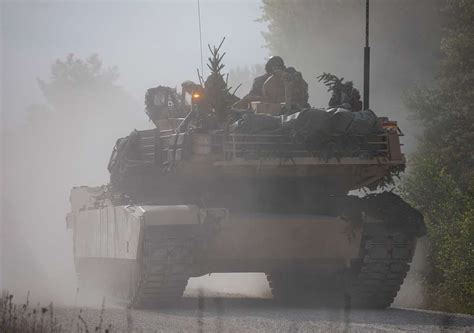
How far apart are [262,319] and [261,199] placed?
2.89 meters

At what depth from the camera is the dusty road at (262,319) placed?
13445 mm

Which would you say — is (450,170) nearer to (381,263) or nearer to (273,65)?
(273,65)

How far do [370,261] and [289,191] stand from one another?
1.48 m

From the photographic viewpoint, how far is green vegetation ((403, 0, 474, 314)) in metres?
21.7

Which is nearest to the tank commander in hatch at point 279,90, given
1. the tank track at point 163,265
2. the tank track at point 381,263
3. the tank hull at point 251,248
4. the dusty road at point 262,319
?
the tank hull at point 251,248

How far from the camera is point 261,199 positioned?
1712 cm

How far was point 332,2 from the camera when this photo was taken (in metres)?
45.0

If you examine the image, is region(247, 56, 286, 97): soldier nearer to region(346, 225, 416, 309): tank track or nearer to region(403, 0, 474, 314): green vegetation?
region(346, 225, 416, 309): tank track

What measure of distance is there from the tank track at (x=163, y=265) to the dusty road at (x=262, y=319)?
0.30 metres

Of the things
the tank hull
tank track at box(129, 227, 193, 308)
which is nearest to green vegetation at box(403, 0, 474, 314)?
the tank hull

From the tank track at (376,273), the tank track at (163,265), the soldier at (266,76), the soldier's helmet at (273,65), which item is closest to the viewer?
the tank track at (163,265)

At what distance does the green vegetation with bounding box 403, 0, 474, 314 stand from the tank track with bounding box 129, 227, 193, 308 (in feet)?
17.9

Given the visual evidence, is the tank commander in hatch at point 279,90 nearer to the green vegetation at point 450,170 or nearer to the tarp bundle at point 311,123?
the tarp bundle at point 311,123

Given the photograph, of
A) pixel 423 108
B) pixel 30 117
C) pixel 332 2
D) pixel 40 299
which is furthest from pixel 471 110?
pixel 30 117
